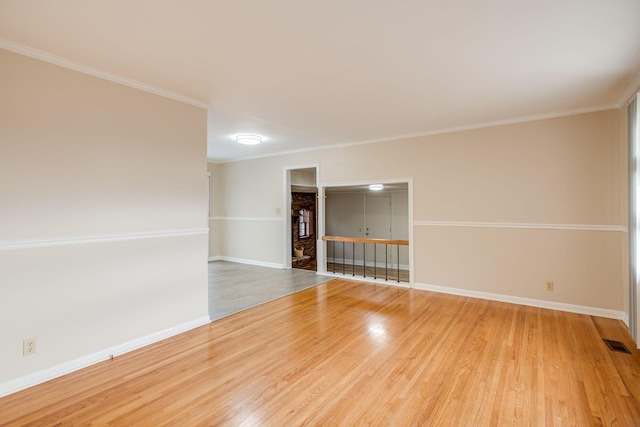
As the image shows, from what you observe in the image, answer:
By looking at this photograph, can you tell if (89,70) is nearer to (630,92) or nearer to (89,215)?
(89,215)

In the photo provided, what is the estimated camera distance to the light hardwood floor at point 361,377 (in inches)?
77.7

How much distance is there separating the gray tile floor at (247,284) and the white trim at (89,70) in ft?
8.32

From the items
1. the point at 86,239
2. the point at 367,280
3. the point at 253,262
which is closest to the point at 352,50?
the point at 86,239

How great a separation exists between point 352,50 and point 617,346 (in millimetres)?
3631

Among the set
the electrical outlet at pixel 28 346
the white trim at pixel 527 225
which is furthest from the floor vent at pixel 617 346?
the electrical outlet at pixel 28 346

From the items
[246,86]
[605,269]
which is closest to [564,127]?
[605,269]

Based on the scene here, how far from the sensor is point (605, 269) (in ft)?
12.2

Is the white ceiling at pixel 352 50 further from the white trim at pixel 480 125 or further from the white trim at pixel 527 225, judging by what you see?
the white trim at pixel 527 225

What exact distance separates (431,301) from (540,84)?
2912mm

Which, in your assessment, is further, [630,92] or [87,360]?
[630,92]

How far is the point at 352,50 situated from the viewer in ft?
7.79

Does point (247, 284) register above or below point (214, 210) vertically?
below

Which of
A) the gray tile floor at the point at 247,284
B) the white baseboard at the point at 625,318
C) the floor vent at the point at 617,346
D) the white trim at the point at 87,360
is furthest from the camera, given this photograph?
the gray tile floor at the point at 247,284

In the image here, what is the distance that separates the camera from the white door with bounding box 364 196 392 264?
7.75 meters
